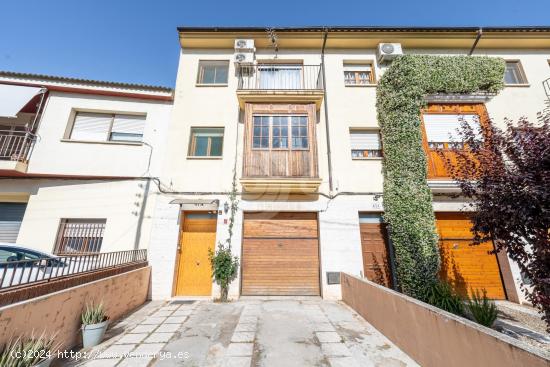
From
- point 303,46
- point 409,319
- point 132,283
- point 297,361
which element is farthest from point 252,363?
point 303,46

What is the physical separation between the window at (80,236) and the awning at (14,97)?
436 centimetres

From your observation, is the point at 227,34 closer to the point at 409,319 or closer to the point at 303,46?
the point at 303,46

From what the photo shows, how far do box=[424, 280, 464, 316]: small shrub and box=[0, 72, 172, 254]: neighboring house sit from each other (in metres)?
9.10

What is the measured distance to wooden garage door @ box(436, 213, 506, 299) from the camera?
730cm

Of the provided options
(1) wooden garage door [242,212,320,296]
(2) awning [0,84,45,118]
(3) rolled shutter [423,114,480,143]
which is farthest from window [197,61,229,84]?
(3) rolled shutter [423,114,480,143]

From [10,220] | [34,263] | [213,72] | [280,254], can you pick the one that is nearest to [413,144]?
[280,254]

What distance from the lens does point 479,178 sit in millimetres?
4191

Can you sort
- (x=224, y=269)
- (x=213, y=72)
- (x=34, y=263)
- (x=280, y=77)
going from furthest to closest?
(x=213, y=72)
(x=280, y=77)
(x=224, y=269)
(x=34, y=263)

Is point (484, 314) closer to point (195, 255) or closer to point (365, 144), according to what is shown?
point (365, 144)

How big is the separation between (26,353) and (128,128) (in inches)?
314

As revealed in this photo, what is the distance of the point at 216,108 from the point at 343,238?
23.9 feet

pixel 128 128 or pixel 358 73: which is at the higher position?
pixel 358 73

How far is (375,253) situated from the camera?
25.3ft

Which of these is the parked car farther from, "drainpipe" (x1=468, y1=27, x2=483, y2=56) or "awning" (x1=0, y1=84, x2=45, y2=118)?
"drainpipe" (x1=468, y1=27, x2=483, y2=56)
